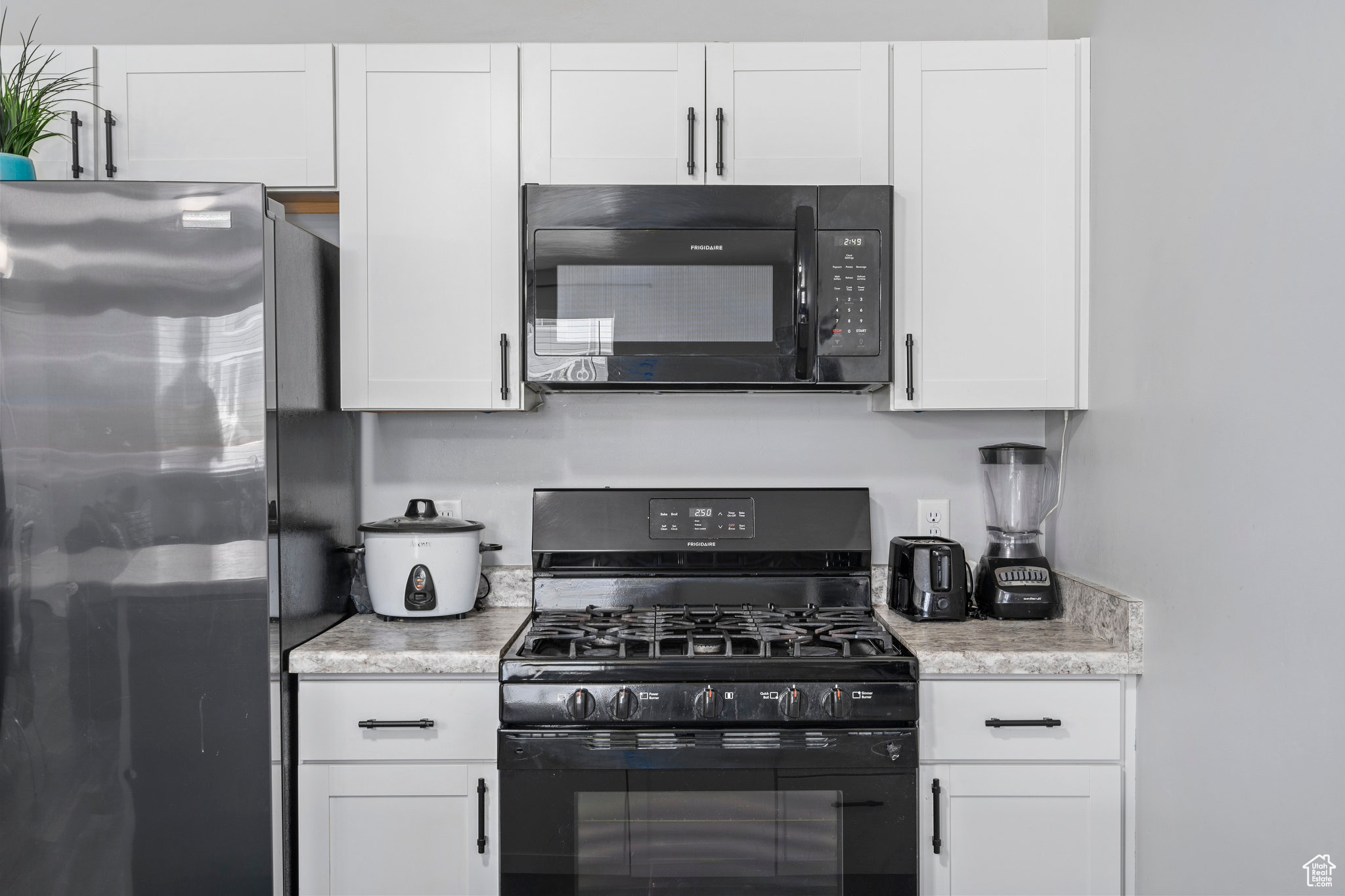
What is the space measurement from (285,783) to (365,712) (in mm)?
216

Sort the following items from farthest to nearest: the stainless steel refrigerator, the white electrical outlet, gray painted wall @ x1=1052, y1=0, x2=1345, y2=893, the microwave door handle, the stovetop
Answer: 1. the white electrical outlet
2. the microwave door handle
3. the stovetop
4. the stainless steel refrigerator
5. gray painted wall @ x1=1052, y1=0, x2=1345, y2=893

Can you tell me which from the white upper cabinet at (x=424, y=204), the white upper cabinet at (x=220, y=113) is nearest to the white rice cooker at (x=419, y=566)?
the white upper cabinet at (x=424, y=204)

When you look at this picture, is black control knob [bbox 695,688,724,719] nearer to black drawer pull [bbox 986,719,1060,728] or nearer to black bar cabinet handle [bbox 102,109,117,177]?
black drawer pull [bbox 986,719,1060,728]

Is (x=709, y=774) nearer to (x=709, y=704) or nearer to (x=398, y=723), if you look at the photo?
(x=709, y=704)

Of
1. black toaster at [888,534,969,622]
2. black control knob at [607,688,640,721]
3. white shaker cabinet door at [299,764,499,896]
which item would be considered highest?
black toaster at [888,534,969,622]

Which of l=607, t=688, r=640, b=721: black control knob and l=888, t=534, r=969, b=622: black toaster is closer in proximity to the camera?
Answer: l=607, t=688, r=640, b=721: black control knob

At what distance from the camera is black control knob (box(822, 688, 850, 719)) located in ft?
5.57

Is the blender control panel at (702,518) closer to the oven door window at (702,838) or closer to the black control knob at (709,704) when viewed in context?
the black control knob at (709,704)

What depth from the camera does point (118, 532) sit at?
5.50 ft

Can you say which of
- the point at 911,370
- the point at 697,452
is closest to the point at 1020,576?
the point at 911,370

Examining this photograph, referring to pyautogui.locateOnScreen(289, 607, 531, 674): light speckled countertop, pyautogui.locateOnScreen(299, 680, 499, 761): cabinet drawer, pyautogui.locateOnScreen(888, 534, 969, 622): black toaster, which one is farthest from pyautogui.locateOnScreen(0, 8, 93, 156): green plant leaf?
pyautogui.locateOnScreen(888, 534, 969, 622): black toaster

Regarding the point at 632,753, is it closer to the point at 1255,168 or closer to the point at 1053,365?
the point at 1053,365

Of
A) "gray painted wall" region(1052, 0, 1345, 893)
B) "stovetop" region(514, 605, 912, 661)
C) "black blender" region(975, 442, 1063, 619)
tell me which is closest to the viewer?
"gray painted wall" region(1052, 0, 1345, 893)

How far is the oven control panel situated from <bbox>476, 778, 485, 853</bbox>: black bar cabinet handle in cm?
16
